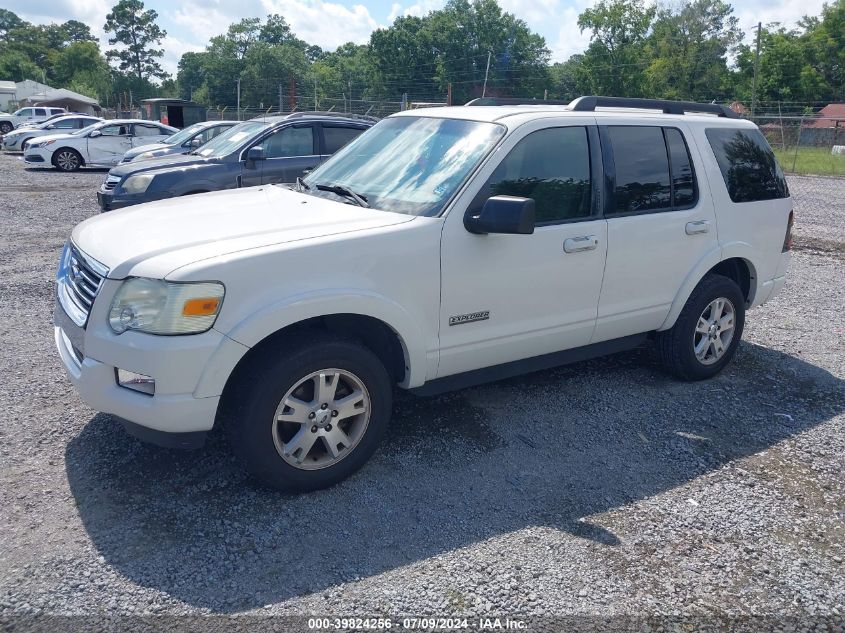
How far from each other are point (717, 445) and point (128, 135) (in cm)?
2080

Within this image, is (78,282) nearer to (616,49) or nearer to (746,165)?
(746,165)

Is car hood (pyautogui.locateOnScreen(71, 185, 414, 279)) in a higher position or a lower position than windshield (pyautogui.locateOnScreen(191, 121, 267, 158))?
lower

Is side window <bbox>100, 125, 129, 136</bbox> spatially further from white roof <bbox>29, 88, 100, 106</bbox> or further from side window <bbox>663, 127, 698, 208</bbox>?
white roof <bbox>29, 88, 100, 106</bbox>

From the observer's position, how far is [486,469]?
4.10m

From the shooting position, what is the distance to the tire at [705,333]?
17.1 feet

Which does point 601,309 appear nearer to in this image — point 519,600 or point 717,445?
point 717,445

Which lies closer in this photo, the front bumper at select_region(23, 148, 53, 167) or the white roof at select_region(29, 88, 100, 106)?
the front bumper at select_region(23, 148, 53, 167)

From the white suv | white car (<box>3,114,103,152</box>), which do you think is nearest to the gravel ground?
the white suv

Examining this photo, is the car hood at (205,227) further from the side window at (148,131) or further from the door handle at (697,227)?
the side window at (148,131)

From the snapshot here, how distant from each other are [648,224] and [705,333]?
111 centimetres

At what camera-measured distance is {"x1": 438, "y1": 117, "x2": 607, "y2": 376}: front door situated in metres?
4.01

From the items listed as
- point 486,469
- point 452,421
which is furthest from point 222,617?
point 452,421

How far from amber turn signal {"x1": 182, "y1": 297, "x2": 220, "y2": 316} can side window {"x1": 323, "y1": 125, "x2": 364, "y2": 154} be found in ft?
25.0

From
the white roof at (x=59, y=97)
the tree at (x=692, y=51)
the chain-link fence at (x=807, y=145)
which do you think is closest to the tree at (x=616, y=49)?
the tree at (x=692, y=51)
